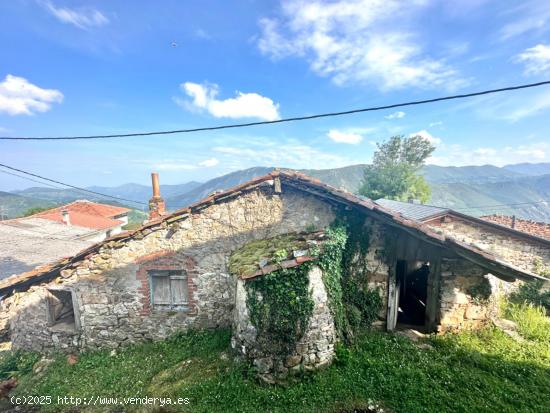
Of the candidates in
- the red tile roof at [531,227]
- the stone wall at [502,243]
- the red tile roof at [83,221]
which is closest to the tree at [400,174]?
the red tile roof at [531,227]

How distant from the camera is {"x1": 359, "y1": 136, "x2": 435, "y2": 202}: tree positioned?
120ft

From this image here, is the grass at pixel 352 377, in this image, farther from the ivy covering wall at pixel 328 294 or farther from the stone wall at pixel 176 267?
the ivy covering wall at pixel 328 294

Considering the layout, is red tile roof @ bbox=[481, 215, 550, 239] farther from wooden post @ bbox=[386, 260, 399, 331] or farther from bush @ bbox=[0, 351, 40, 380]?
bush @ bbox=[0, 351, 40, 380]

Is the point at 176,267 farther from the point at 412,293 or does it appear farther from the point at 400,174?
the point at 400,174

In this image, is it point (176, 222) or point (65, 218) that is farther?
point (65, 218)

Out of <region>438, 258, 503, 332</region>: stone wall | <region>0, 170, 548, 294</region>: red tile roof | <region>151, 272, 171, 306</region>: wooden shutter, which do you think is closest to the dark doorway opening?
<region>438, 258, 503, 332</region>: stone wall

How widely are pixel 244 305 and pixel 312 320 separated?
1.55 meters

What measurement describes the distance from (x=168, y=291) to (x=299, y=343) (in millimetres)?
4601

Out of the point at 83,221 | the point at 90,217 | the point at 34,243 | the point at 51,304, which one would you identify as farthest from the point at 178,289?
the point at 90,217

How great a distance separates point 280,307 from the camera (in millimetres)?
5355

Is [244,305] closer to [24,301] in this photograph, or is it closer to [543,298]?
[24,301]

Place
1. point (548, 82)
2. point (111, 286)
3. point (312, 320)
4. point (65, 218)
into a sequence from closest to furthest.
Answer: point (548, 82) → point (312, 320) → point (111, 286) → point (65, 218)

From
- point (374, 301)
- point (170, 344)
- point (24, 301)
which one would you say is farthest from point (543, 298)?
point (24, 301)

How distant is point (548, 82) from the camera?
14.2 feet
